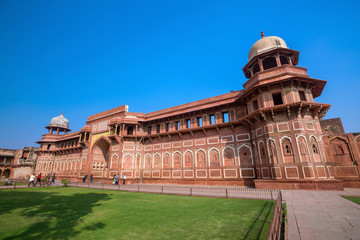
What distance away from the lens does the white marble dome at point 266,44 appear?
57.0 feet

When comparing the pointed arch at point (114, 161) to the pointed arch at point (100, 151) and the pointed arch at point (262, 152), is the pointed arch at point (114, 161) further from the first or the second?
the pointed arch at point (262, 152)

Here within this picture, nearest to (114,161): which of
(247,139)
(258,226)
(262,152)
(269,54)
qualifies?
(247,139)

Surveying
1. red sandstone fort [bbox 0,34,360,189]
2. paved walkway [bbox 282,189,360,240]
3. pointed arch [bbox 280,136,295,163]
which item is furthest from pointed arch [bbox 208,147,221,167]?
paved walkway [bbox 282,189,360,240]

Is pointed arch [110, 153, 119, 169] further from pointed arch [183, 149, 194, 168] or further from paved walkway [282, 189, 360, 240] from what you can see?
paved walkway [282, 189, 360, 240]

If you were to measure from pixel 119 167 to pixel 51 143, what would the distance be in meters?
23.7

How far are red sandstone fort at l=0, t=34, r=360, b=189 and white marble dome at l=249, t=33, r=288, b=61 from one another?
0.10 metres

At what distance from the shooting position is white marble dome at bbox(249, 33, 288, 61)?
17359 millimetres

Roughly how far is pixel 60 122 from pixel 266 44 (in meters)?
43.4

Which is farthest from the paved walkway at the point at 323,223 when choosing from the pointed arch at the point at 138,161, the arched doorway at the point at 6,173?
the arched doorway at the point at 6,173

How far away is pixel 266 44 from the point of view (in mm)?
17594

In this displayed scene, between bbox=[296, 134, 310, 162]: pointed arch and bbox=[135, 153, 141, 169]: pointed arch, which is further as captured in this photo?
bbox=[135, 153, 141, 169]: pointed arch

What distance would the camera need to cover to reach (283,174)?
42.5 ft

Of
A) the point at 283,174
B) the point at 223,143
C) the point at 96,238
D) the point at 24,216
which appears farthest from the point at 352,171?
the point at 24,216

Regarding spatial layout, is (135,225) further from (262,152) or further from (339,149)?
(339,149)
